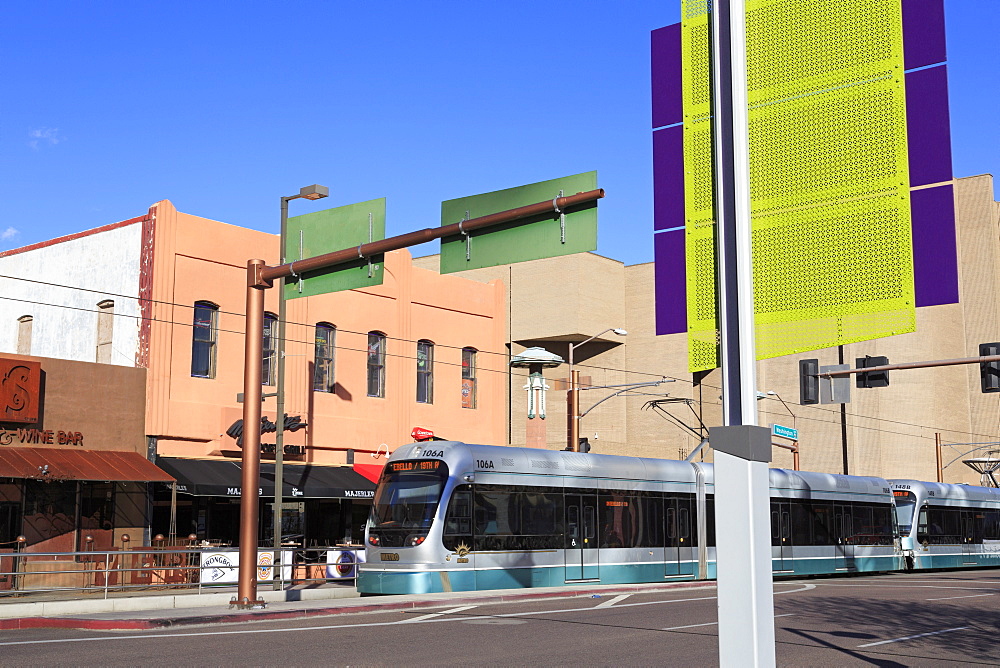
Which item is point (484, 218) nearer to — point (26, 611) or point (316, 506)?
point (26, 611)

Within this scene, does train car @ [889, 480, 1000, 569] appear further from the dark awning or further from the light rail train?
the dark awning

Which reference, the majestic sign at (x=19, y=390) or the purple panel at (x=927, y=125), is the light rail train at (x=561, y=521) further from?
the purple panel at (x=927, y=125)

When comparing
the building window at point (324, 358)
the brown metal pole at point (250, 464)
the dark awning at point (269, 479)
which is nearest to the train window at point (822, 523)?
the dark awning at point (269, 479)

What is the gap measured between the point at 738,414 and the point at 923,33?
7.13ft

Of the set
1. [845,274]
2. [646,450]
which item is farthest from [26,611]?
[646,450]

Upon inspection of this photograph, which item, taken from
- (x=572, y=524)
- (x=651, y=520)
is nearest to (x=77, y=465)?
(x=572, y=524)

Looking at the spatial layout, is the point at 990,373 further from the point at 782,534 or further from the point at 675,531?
the point at 675,531

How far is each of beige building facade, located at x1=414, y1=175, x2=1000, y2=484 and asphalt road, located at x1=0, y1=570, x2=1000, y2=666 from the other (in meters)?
41.2

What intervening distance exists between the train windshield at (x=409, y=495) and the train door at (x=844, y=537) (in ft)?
54.3

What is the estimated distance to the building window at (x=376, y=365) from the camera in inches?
Result: 1314

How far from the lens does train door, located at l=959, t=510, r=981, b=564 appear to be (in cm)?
3988

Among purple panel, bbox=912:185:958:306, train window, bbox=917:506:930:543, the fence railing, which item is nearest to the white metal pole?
purple panel, bbox=912:185:958:306

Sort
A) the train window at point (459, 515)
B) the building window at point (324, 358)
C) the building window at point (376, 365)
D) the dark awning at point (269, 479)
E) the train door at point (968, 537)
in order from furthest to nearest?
1. the train door at point (968, 537)
2. the building window at point (376, 365)
3. the building window at point (324, 358)
4. the dark awning at point (269, 479)
5. the train window at point (459, 515)

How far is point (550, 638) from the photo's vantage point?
1427 cm
